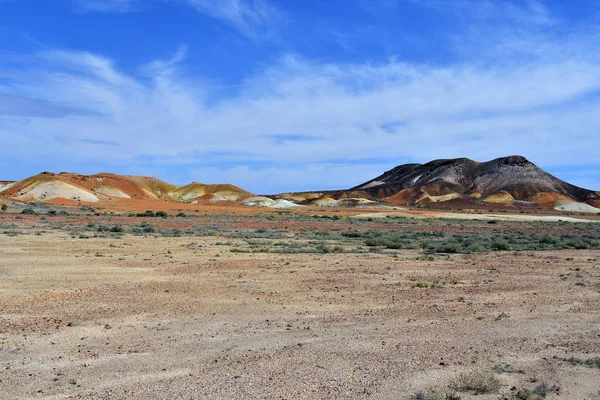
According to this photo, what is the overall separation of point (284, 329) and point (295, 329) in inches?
8.3

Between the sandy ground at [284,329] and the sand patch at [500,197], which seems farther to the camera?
the sand patch at [500,197]

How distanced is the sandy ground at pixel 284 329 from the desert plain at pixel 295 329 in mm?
36

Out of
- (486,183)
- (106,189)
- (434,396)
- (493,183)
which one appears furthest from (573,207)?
(434,396)

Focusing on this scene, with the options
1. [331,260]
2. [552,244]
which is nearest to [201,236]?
[331,260]

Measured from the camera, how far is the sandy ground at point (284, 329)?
7.03 m

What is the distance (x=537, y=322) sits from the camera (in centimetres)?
1077

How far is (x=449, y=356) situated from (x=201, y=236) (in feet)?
91.4

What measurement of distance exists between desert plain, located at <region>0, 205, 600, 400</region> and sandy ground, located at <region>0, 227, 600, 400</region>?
0.04 meters

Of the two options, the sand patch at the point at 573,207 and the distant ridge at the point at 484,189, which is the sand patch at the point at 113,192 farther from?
the sand patch at the point at 573,207

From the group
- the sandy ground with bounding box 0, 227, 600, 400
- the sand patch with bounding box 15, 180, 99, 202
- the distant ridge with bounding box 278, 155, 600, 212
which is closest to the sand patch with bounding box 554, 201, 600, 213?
the distant ridge with bounding box 278, 155, 600, 212

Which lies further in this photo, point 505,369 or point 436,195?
point 436,195

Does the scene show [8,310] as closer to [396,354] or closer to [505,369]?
[396,354]

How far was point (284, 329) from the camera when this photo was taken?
400 inches

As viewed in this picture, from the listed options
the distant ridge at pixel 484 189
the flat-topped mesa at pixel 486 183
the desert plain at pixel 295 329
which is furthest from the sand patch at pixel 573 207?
the desert plain at pixel 295 329
